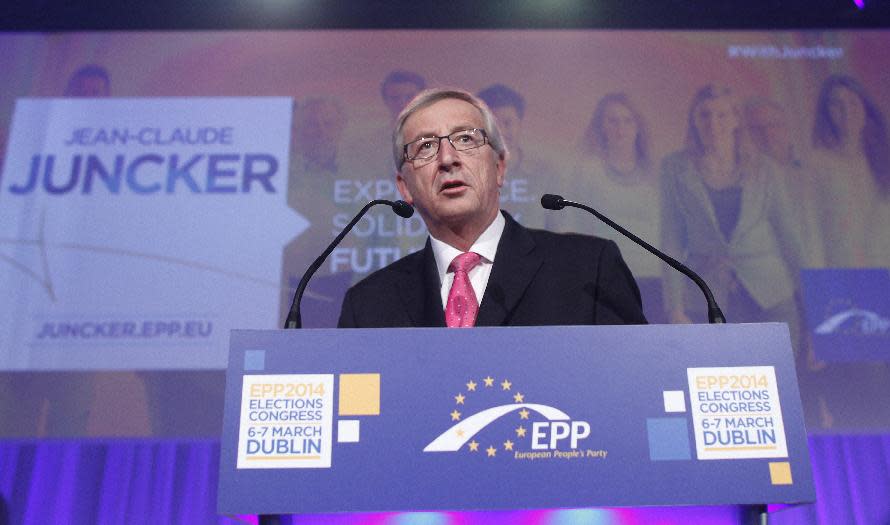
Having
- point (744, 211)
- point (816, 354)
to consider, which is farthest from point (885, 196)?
point (816, 354)

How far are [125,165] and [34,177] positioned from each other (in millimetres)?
417

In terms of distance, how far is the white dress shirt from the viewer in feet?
5.58

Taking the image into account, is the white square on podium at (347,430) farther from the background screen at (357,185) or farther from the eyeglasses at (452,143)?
the background screen at (357,185)

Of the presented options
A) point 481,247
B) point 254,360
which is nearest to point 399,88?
point 481,247

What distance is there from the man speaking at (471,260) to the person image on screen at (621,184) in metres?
1.53

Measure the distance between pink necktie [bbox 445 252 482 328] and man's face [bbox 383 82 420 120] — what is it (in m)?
2.08

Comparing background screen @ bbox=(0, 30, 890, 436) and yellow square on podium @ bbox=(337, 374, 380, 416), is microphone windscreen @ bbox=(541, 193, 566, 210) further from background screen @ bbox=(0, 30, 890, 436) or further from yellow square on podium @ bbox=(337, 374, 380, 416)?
background screen @ bbox=(0, 30, 890, 436)

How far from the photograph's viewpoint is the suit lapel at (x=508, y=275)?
155 cm

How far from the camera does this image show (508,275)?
164 cm

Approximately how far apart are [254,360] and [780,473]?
716mm

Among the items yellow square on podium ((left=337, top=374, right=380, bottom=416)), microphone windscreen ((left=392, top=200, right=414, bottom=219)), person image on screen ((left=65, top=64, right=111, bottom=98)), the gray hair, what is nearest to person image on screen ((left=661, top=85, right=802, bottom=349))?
the gray hair

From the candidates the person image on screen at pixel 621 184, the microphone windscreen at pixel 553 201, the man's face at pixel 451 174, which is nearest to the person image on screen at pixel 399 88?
the person image on screen at pixel 621 184

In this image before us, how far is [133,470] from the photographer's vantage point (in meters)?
3.13

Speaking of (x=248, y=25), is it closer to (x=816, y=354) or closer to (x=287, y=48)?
(x=287, y=48)
